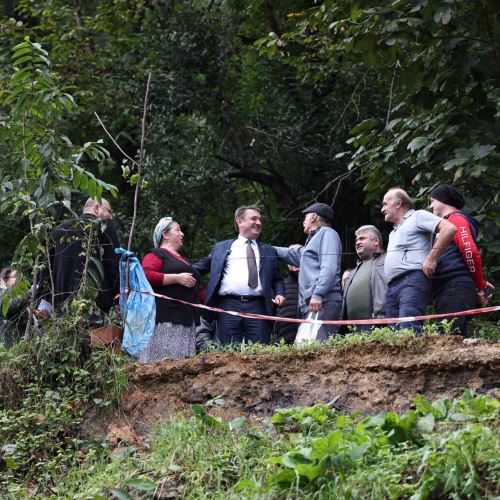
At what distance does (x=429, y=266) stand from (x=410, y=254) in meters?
0.26

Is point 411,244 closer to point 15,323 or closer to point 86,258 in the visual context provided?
point 86,258

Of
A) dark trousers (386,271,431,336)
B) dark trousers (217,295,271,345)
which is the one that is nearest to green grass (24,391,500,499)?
dark trousers (386,271,431,336)

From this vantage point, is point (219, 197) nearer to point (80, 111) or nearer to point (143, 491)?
point (80, 111)

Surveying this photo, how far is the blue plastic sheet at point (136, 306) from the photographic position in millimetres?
9508

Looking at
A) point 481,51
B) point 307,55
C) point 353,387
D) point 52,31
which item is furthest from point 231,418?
point 52,31

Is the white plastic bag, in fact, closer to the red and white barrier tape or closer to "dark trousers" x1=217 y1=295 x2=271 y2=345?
the red and white barrier tape

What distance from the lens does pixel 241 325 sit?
33.8 ft

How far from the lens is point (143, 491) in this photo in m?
6.85

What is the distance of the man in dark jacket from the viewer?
899cm

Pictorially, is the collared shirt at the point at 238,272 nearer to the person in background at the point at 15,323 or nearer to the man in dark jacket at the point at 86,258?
the man in dark jacket at the point at 86,258

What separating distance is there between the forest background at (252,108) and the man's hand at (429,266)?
1.97 meters

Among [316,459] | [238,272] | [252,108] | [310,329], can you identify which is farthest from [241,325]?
[252,108]

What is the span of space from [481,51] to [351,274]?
102 inches

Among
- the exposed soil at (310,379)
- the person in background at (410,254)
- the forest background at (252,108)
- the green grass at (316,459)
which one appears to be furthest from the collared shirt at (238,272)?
the green grass at (316,459)
